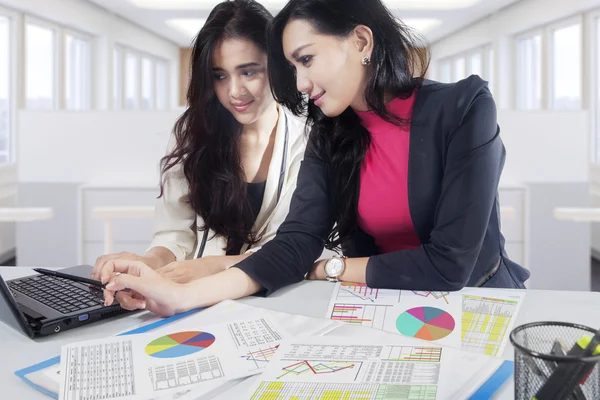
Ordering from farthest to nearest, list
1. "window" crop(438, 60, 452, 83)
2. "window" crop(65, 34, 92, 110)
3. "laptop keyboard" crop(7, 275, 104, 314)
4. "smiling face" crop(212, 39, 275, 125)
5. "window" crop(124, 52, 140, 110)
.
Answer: "window" crop(438, 60, 452, 83) < "window" crop(124, 52, 140, 110) < "window" crop(65, 34, 92, 110) < "smiling face" crop(212, 39, 275, 125) < "laptop keyboard" crop(7, 275, 104, 314)

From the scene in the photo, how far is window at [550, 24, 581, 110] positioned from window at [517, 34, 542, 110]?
39cm

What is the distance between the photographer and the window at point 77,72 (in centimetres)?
757

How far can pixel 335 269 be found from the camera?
127 centimetres

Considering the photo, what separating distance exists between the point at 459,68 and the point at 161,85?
19.7 ft

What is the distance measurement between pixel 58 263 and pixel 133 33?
7.08 meters

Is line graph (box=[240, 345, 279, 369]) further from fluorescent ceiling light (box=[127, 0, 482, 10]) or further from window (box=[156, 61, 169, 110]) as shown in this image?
window (box=[156, 61, 169, 110])

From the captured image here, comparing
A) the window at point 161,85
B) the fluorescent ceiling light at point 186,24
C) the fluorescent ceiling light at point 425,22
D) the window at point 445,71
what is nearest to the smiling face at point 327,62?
the fluorescent ceiling light at point 425,22

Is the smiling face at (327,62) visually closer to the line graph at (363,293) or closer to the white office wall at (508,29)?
the line graph at (363,293)

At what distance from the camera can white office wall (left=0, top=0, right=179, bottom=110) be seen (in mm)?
6159

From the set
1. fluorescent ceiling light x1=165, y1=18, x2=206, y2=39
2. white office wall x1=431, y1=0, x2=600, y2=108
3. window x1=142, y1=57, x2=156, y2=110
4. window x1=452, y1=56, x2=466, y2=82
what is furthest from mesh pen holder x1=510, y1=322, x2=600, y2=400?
window x1=142, y1=57, x2=156, y2=110

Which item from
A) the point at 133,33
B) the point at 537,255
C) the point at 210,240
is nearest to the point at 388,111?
the point at 210,240

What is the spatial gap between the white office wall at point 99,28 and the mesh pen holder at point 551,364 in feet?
18.4

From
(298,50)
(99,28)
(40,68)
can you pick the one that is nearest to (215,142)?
(298,50)

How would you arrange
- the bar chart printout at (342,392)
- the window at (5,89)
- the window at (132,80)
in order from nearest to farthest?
the bar chart printout at (342,392)
the window at (5,89)
the window at (132,80)
